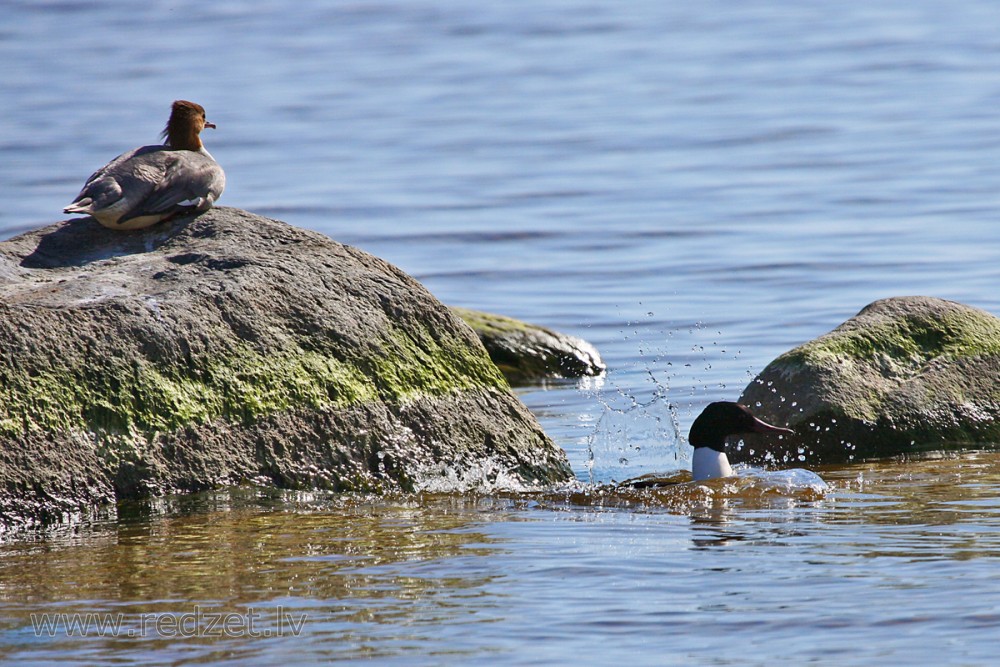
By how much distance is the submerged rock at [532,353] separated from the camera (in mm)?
12922

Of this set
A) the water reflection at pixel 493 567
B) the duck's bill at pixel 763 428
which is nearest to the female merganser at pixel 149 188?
the water reflection at pixel 493 567

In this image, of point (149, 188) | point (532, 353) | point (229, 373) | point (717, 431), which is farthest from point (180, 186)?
point (532, 353)

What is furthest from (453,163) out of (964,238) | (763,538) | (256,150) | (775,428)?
(763,538)

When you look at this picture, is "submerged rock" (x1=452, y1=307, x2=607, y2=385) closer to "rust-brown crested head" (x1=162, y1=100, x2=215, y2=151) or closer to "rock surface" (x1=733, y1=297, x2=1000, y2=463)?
"rock surface" (x1=733, y1=297, x2=1000, y2=463)

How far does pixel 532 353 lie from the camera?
13.1m

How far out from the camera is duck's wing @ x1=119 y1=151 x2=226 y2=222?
8008mm

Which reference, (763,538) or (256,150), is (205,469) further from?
(256,150)

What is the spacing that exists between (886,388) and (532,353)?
4520 millimetres

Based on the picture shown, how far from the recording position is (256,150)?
85.0 ft

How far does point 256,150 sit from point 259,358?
19025mm

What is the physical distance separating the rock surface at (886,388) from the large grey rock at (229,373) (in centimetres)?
161

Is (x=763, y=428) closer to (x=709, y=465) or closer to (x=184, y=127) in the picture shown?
(x=709, y=465)

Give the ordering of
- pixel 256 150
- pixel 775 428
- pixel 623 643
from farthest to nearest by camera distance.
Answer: pixel 256 150
pixel 775 428
pixel 623 643

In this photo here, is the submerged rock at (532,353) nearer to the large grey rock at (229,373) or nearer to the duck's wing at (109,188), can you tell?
the large grey rock at (229,373)
